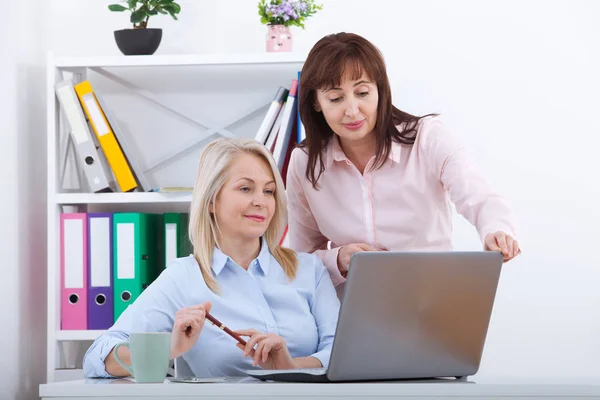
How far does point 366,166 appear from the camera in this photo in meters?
1.98

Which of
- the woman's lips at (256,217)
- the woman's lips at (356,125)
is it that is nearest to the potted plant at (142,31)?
the woman's lips at (356,125)

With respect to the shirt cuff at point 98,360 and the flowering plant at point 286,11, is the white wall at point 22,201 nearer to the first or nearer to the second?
the flowering plant at point 286,11

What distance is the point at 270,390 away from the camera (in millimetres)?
1060

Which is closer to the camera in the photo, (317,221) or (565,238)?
(317,221)

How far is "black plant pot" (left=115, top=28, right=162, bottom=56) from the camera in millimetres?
2826

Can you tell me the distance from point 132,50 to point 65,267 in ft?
2.48

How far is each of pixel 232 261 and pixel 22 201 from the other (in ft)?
4.23

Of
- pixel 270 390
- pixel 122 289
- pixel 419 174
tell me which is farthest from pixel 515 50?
pixel 270 390

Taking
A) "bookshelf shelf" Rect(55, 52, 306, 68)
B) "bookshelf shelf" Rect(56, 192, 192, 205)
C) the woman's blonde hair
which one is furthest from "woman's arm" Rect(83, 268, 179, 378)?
"bookshelf shelf" Rect(55, 52, 306, 68)

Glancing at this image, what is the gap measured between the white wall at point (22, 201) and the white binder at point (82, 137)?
0.48 feet

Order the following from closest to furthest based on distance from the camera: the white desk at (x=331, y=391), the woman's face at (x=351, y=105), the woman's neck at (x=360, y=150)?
the white desk at (x=331, y=391), the woman's face at (x=351, y=105), the woman's neck at (x=360, y=150)

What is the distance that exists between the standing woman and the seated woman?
6.6 inches

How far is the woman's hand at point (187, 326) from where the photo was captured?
138cm

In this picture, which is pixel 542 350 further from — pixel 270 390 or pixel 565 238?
pixel 270 390
